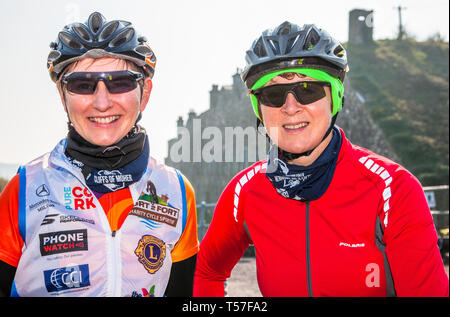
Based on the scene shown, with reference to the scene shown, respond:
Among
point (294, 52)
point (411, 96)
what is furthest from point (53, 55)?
point (411, 96)

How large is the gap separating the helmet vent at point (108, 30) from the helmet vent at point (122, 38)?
0.21 ft

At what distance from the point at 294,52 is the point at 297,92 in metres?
0.31

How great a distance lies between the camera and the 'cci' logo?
10.1 ft

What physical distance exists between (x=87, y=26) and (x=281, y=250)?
6.62 ft

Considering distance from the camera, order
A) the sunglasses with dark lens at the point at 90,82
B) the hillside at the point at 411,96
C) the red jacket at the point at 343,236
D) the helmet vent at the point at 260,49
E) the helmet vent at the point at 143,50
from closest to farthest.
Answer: the red jacket at the point at 343,236 → the sunglasses with dark lens at the point at 90,82 → the helmet vent at the point at 143,50 → the helmet vent at the point at 260,49 → the hillside at the point at 411,96

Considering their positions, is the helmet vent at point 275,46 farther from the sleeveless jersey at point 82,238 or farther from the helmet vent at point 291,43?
the sleeveless jersey at point 82,238

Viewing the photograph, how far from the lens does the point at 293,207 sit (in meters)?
3.34

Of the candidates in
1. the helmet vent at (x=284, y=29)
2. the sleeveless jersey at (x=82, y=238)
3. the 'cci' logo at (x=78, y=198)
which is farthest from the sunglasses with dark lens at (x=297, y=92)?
the 'cci' logo at (x=78, y=198)

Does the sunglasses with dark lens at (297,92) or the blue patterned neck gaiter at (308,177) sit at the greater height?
the sunglasses with dark lens at (297,92)

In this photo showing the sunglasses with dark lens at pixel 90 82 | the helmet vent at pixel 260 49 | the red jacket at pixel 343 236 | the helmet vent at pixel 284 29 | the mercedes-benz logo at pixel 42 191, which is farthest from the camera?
the helmet vent at pixel 284 29

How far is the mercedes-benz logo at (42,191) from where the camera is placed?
119 inches

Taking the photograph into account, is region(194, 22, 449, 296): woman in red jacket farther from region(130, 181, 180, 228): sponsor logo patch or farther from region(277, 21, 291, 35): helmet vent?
region(130, 181, 180, 228): sponsor logo patch

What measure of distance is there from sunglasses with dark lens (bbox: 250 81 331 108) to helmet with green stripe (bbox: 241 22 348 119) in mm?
83
